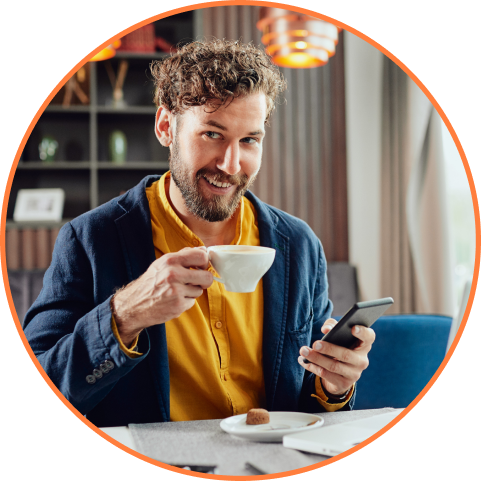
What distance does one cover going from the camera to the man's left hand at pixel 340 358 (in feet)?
2.98

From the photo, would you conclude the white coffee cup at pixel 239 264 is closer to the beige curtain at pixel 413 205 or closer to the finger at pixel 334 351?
the finger at pixel 334 351

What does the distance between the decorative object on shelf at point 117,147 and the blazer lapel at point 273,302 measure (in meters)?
2.09

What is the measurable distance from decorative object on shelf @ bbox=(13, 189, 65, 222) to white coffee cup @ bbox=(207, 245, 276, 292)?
247cm

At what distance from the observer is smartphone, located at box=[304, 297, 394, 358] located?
0.83 m

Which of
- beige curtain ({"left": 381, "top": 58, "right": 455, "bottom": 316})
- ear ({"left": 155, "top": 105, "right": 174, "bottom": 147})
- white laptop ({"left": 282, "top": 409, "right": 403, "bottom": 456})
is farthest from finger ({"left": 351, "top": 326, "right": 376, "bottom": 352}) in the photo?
beige curtain ({"left": 381, "top": 58, "right": 455, "bottom": 316})

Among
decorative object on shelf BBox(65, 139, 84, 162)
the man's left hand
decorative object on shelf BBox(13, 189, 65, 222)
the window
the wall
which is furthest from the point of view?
the wall

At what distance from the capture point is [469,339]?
785mm

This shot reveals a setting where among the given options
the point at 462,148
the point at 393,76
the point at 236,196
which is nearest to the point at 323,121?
the point at 393,76

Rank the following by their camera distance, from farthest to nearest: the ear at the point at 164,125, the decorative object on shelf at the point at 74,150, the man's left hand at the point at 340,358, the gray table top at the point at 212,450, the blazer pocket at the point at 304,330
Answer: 1. the decorative object on shelf at the point at 74,150
2. the ear at the point at 164,125
3. the blazer pocket at the point at 304,330
4. the man's left hand at the point at 340,358
5. the gray table top at the point at 212,450

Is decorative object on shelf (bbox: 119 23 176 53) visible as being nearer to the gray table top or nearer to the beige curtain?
the beige curtain

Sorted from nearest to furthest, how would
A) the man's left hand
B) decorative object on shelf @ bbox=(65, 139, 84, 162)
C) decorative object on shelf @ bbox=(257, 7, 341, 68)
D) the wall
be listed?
the man's left hand < decorative object on shelf @ bbox=(257, 7, 341, 68) < decorative object on shelf @ bbox=(65, 139, 84, 162) < the wall

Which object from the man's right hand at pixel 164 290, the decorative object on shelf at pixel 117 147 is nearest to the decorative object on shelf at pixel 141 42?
the decorative object on shelf at pixel 117 147

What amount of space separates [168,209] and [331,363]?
505 mm

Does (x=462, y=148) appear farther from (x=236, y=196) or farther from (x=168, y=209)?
(x=168, y=209)
